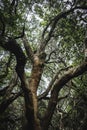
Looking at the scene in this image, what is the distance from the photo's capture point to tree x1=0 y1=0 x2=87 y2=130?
830cm

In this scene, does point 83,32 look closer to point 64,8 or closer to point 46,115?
point 64,8

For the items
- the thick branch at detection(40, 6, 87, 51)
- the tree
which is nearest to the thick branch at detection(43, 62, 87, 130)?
the tree

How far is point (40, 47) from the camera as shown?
35.5ft

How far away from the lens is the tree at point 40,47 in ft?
27.2

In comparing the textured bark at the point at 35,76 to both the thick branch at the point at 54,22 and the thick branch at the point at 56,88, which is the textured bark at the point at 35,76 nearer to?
the thick branch at the point at 56,88

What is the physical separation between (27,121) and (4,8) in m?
5.33

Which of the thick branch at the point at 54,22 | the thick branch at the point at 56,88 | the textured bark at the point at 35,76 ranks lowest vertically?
the thick branch at the point at 56,88

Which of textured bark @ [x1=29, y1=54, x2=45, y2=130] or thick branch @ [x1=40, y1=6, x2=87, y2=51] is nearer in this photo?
textured bark @ [x1=29, y1=54, x2=45, y2=130]

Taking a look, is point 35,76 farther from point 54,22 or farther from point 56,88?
point 54,22

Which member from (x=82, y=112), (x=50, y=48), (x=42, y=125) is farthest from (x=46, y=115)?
(x=82, y=112)

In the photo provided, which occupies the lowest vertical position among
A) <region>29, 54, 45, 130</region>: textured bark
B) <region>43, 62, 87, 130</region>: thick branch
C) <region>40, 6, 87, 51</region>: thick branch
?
<region>43, 62, 87, 130</region>: thick branch

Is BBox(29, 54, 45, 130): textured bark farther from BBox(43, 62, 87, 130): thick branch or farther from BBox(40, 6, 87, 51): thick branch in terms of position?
BBox(40, 6, 87, 51): thick branch

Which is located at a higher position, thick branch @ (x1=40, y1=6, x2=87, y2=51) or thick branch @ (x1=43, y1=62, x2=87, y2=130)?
thick branch @ (x1=40, y1=6, x2=87, y2=51)

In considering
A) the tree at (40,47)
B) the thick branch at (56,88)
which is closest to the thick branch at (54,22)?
the tree at (40,47)
